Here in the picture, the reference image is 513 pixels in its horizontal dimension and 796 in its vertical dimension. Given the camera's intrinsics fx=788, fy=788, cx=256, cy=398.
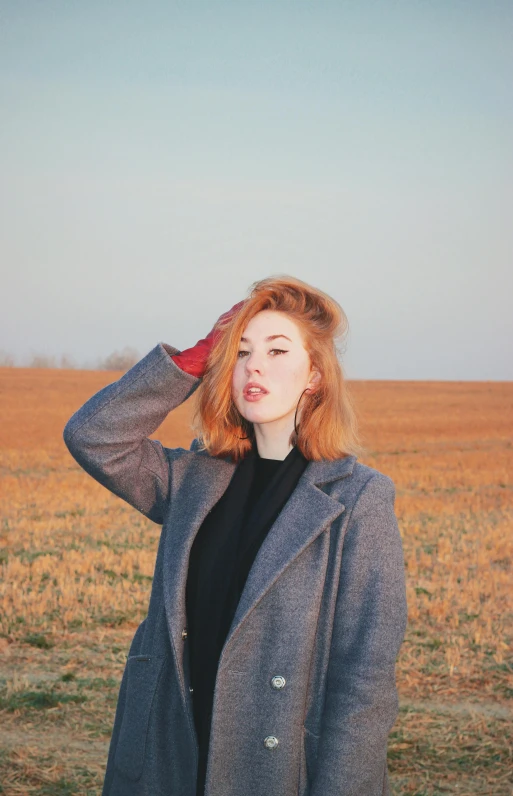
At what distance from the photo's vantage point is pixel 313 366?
9.35 feet

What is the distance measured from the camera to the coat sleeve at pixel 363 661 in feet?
7.32

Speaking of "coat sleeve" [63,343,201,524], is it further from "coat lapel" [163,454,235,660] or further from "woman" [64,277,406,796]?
"coat lapel" [163,454,235,660]

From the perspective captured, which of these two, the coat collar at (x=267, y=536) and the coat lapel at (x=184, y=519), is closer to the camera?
the coat collar at (x=267, y=536)

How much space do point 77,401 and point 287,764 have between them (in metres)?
39.3

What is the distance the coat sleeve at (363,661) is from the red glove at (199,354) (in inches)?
31.4

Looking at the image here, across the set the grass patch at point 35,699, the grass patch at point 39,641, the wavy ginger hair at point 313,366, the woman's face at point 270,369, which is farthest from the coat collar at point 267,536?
the grass patch at point 39,641

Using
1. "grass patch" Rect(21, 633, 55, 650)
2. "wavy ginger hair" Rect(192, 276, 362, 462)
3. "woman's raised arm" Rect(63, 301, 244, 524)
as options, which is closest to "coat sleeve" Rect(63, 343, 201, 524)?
"woman's raised arm" Rect(63, 301, 244, 524)

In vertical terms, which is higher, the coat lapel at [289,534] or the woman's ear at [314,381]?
the woman's ear at [314,381]

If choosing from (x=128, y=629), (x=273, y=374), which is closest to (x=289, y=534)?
(x=273, y=374)

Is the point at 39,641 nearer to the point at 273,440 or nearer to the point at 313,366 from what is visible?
the point at 273,440

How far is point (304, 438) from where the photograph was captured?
2.71 metres

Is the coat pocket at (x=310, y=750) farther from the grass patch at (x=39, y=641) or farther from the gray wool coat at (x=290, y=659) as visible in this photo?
the grass patch at (x=39, y=641)

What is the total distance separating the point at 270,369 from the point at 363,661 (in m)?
1.02

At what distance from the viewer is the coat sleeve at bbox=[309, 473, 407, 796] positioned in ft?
7.32
